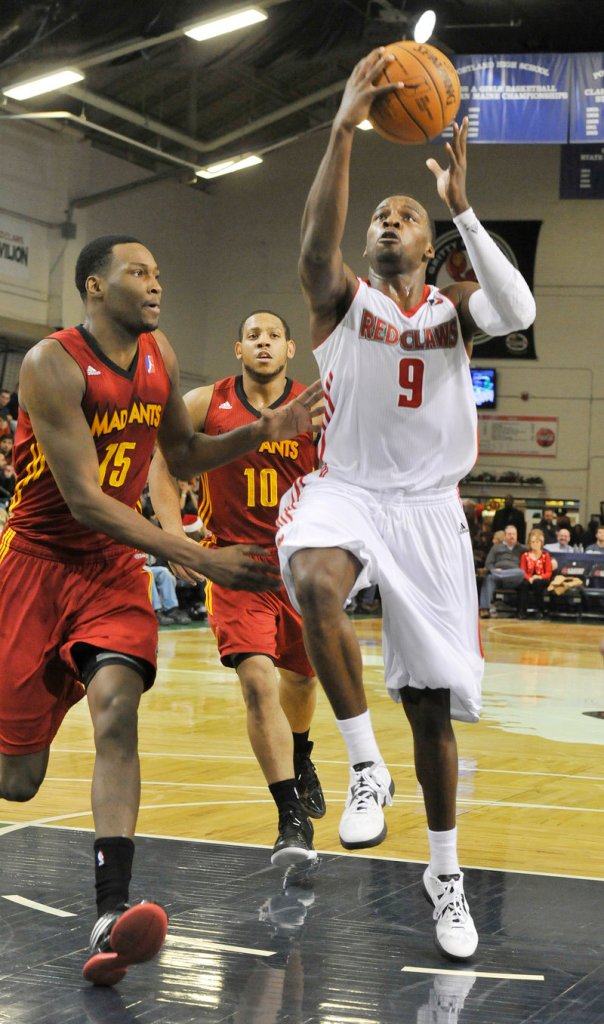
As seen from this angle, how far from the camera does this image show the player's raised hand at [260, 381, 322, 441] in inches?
162

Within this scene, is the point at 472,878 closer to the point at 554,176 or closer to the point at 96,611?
the point at 96,611

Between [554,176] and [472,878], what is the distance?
21.2 metres

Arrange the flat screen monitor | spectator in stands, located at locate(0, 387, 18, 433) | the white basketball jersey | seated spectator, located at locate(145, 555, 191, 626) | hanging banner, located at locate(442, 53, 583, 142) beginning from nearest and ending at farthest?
the white basketball jersey < hanging banner, located at locate(442, 53, 583, 142) < seated spectator, located at locate(145, 555, 191, 626) < spectator in stands, located at locate(0, 387, 18, 433) < the flat screen monitor

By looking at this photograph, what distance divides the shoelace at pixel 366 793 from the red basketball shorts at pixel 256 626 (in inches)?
44.5

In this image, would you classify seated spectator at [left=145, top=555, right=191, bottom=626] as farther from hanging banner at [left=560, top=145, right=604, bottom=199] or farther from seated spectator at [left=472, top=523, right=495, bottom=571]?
hanging banner at [left=560, top=145, right=604, bottom=199]

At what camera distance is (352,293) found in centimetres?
396

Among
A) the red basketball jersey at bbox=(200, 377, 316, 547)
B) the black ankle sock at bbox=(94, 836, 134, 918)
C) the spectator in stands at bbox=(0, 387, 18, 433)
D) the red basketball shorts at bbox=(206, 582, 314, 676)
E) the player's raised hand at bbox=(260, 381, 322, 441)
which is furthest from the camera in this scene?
the spectator in stands at bbox=(0, 387, 18, 433)

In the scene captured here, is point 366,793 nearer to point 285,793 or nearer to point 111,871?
point 111,871

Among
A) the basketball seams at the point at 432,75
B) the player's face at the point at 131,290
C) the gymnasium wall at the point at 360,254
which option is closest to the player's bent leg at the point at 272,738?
the player's face at the point at 131,290

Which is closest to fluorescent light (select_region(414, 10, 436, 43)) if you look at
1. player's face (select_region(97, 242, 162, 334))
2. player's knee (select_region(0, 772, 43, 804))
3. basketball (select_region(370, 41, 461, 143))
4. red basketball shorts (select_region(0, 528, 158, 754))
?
basketball (select_region(370, 41, 461, 143))

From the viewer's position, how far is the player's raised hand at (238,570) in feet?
11.2

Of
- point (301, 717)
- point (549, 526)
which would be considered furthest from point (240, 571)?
point (549, 526)

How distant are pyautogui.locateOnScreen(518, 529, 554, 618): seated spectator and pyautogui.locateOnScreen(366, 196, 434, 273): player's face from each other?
1526cm

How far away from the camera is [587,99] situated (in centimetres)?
1516
